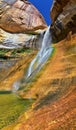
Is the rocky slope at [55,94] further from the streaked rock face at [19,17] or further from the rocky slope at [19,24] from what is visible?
the streaked rock face at [19,17]

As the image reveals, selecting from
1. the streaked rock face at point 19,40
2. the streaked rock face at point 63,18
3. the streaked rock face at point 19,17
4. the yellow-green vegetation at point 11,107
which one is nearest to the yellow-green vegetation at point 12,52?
the streaked rock face at point 19,40

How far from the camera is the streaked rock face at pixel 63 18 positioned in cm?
2218

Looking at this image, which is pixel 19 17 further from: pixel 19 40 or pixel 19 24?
pixel 19 40

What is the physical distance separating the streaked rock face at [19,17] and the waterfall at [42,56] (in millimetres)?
8377

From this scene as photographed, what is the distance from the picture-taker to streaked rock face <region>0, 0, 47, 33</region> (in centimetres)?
3484

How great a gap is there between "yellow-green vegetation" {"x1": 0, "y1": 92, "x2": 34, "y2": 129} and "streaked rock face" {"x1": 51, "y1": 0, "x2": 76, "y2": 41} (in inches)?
333

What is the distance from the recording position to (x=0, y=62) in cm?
2694

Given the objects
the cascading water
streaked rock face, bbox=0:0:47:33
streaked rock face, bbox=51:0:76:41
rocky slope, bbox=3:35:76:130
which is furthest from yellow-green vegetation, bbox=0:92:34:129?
streaked rock face, bbox=0:0:47:33

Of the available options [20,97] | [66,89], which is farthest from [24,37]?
[66,89]

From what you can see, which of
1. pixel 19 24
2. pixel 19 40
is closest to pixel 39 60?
pixel 19 40

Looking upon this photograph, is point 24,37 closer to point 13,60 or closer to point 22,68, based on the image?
point 13,60

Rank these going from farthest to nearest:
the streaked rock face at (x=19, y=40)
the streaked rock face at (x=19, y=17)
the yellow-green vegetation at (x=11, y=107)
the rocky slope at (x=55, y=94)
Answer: the streaked rock face at (x=19, y=17), the streaked rock face at (x=19, y=40), the yellow-green vegetation at (x=11, y=107), the rocky slope at (x=55, y=94)

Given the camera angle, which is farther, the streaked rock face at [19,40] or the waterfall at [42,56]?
the streaked rock face at [19,40]

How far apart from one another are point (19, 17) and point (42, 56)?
16.2 m
